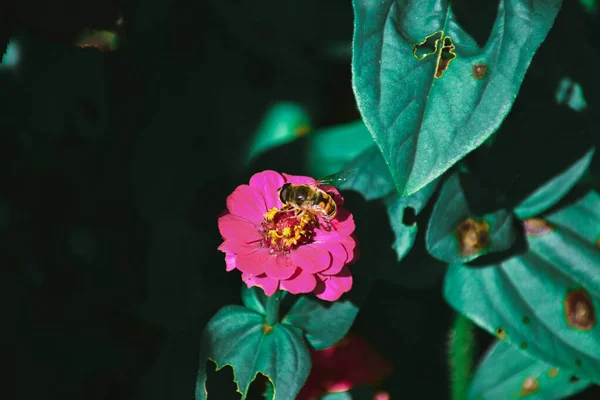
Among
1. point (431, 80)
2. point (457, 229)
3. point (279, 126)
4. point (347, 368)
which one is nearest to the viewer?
point (431, 80)

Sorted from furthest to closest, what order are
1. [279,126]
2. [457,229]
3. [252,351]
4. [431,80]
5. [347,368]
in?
1. [279,126]
2. [347,368]
3. [457,229]
4. [252,351]
5. [431,80]

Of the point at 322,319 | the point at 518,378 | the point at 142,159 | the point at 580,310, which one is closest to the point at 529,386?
the point at 518,378

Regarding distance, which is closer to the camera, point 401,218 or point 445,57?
point 445,57

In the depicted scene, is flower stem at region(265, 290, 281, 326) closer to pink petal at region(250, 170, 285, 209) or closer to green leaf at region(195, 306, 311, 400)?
green leaf at region(195, 306, 311, 400)

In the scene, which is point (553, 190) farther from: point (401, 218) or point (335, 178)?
point (335, 178)

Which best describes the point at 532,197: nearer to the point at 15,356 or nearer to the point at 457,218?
the point at 457,218

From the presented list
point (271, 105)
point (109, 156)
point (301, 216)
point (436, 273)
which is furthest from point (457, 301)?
point (109, 156)

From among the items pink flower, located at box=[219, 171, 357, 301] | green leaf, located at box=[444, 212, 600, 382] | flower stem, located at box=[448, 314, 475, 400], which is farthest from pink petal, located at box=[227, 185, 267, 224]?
flower stem, located at box=[448, 314, 475, 400]
